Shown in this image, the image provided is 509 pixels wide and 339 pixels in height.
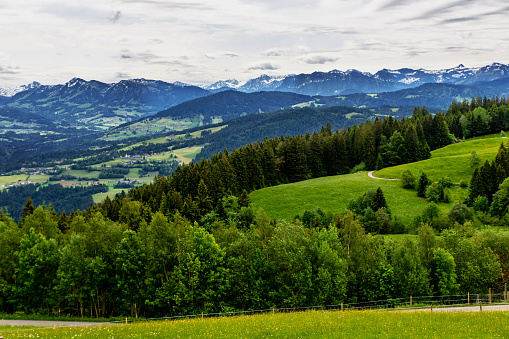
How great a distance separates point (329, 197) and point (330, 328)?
76.2m

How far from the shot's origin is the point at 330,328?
1041 inches

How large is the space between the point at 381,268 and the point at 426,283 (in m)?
5.51

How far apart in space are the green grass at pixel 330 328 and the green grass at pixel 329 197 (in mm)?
57017

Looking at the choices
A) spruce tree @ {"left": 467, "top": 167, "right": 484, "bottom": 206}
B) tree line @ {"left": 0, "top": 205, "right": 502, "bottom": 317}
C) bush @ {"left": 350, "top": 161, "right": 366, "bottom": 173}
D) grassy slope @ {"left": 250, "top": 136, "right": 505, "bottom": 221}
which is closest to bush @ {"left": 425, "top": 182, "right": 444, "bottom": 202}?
grassy slope @ {"left": 250, "top": 136, "right": 505, "bottom": 221}

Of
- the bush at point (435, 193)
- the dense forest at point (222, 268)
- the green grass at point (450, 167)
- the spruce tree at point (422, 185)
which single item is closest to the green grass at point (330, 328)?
the dense forest at point (222, 268)

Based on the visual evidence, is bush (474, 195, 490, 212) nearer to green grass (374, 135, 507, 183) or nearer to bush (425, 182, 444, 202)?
bush (425, 182, 444, 202)

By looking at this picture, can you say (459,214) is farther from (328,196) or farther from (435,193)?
(328,196)

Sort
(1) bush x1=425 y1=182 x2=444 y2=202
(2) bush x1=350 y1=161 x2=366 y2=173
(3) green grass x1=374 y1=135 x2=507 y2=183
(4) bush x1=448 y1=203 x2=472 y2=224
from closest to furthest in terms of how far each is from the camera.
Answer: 1. (4) bush x1=448 y1=203 x2=472 y2=224
2. (1) bush x1=425 y1=182 x2=444 y2=202
3. (3) green grass x1=374 y1=135 x2=507 y2=183
4. (2) bush x1=350 y1=161 x2=366 y2=173

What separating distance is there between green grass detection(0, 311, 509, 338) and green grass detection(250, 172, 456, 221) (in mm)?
57017

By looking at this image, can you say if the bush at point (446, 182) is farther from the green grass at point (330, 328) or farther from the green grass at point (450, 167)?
the green grass at point (330, 328)

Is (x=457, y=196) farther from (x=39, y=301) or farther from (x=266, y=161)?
(x=39, y=301)

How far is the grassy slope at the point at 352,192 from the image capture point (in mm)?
93188

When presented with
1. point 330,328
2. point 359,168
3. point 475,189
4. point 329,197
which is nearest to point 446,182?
point 475,189

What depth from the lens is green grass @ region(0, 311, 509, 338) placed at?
2477 cm
